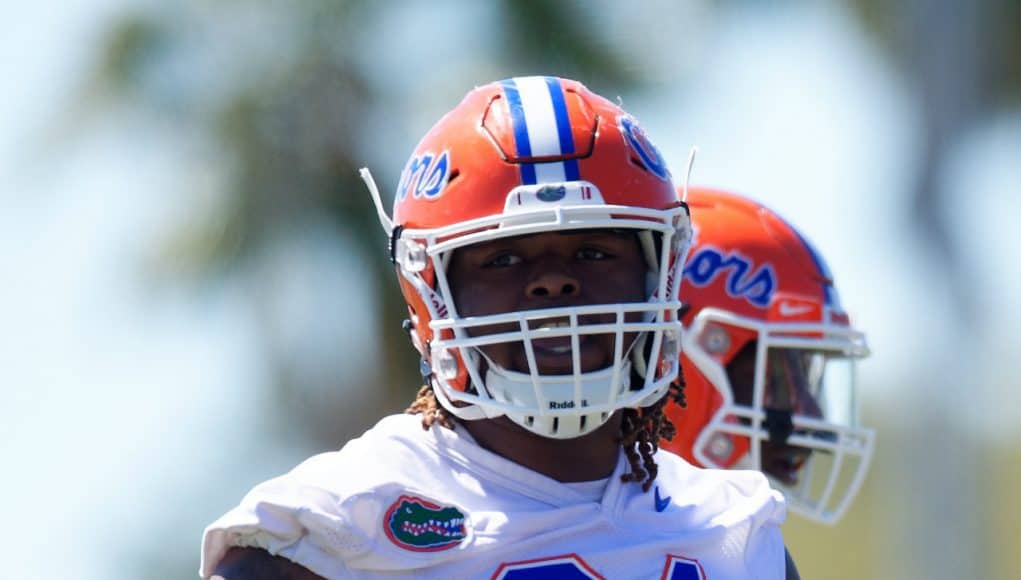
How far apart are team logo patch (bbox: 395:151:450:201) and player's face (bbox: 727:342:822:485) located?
144 centimetres

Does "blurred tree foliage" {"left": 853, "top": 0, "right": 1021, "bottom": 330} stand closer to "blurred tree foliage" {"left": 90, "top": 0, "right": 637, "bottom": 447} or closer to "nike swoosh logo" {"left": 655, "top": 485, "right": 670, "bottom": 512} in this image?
"blurred tree foliage" {"left": 90, "top": 0, "right": 637, "bottom": 447}

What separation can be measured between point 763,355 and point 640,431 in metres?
1.27

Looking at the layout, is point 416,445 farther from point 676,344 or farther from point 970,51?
point 970,51

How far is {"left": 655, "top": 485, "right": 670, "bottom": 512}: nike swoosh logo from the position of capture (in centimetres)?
369

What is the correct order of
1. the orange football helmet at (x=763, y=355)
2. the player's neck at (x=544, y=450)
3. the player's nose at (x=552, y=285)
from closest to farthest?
1. the player's nose at (x=552, y=285)
2. the player's neck at (x=544, y=450)
3. the orange football helmet at (x=763, y=355)

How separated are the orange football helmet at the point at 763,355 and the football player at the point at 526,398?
1.12 m

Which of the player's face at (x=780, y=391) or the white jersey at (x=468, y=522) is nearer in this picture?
the white jersey at (x=468, y=522)

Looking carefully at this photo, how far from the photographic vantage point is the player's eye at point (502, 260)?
11.7 ft

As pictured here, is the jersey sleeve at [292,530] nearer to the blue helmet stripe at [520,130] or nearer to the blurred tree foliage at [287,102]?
A: the blue helmet stripe at [520,130]

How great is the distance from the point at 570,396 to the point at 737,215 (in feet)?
6.28

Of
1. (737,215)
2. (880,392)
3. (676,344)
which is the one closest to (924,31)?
(880,392)

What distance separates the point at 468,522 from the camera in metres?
3.45

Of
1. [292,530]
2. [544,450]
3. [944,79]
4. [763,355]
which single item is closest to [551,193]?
[544,450]

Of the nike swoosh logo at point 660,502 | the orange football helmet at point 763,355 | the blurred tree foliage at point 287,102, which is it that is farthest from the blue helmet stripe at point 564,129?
the blurred tree foliage at point 287,102
